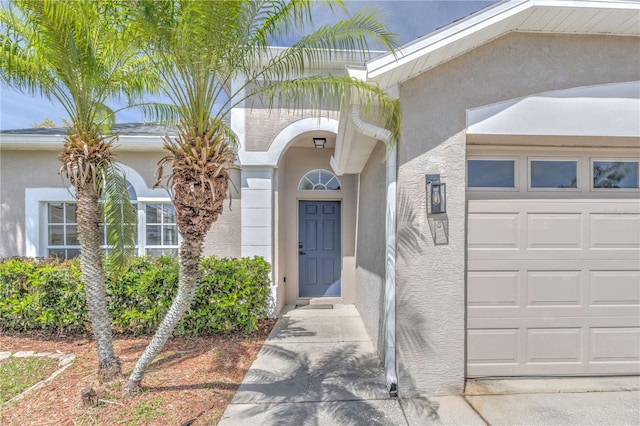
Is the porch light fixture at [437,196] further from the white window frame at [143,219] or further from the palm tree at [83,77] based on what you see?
the white window frame at [143,219]

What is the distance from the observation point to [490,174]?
367 centimetres

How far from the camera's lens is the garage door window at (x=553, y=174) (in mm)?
3703

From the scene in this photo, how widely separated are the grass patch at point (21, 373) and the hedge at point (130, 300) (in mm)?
829

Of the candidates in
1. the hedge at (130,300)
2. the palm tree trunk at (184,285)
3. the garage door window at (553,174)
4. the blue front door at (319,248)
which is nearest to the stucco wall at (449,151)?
the garage door window at (553,174)

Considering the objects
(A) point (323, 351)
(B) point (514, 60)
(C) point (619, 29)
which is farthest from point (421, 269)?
(C) point (619, 29)

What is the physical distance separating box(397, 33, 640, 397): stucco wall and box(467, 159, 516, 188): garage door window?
36 centimetres

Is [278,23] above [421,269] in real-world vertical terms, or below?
above

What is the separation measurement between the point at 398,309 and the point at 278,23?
11.4 feet

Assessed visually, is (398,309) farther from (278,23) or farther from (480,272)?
(278,23)

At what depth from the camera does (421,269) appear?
11.2 feet

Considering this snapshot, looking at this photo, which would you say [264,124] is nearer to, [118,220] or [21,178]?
[118,220]

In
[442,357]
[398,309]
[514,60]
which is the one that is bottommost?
[442,357]

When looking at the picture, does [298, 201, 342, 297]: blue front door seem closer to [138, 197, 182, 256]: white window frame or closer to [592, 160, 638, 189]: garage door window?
[138, 197, 182, 256]: white window frame

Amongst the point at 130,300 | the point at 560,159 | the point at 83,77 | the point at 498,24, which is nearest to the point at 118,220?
the point at 130,300
